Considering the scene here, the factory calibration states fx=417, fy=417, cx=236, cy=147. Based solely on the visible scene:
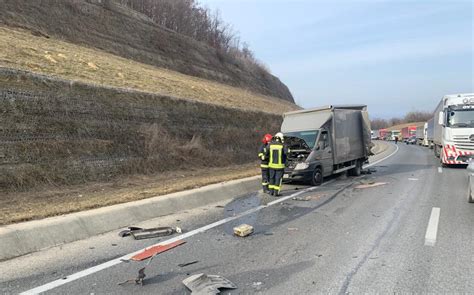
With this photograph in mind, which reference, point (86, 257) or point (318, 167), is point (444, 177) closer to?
point (318, 167)

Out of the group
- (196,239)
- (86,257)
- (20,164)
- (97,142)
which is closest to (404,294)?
(196,239)

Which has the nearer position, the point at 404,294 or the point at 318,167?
the point at 404,294

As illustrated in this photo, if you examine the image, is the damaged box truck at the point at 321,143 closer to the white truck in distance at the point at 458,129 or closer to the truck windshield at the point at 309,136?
the truck windshield at the point at 309,136

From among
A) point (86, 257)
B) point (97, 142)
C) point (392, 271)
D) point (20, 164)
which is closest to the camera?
point (392, 271)

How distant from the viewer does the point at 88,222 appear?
301 inches

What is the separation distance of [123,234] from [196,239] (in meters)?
1.38

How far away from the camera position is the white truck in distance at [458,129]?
61.8ft

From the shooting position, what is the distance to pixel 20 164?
34.9ft

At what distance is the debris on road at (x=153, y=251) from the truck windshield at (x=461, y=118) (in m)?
16.7

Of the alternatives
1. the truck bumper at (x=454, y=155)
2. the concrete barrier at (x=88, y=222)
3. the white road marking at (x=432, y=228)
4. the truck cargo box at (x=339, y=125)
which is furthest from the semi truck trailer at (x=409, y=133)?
the concrete barrier at (x=88, y=222)

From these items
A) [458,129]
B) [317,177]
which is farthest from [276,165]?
[458,129]

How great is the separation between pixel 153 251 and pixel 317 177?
30.0ft

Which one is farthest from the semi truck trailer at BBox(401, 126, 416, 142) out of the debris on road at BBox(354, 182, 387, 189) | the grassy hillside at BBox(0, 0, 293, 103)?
the debris on road at BBox(354, 182, 387, 189)

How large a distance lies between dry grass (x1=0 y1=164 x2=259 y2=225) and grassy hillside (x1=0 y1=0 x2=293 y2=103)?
814 centimetres
